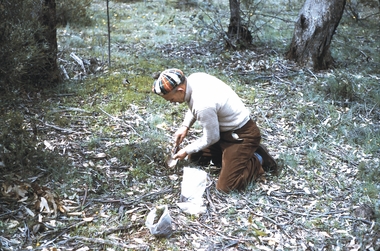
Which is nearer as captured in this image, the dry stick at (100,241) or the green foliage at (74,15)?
the dry stick at (100,241)

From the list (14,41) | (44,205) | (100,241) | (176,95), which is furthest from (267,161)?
(14,41)

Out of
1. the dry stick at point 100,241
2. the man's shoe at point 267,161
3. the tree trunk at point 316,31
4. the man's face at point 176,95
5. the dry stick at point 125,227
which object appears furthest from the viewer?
the tree trunk at point 316,31

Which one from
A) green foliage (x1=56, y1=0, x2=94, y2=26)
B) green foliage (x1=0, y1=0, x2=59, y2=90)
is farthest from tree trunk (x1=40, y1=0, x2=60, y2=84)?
green foliage (x1=56, y1=0, x2=94, y2=26)

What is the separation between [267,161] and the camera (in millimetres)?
3939

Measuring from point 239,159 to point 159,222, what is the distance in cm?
103

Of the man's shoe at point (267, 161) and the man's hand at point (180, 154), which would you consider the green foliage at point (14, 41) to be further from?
the man's shoe at point (267, 161)

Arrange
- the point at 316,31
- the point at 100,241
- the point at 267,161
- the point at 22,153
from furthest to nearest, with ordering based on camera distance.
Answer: the point at 316,31
the point at 267,161
the point at 22,153
the point at 100,241

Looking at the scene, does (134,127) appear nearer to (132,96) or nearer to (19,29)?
(132,96)

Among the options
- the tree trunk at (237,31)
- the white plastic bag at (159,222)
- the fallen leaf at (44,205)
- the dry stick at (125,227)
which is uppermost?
the tree trunk at (237,31)

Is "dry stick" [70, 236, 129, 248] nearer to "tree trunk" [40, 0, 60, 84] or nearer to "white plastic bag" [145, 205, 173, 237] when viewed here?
"white plastic bag" [145, 205, 173, 237]

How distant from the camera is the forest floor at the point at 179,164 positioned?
120 inches

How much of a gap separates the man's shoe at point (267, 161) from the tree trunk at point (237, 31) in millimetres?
3816

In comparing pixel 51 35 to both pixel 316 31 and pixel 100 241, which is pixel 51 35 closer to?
pixel 100 241

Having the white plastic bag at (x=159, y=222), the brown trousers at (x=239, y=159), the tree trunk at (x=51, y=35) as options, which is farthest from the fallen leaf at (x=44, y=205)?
the tree trunk at (x=51, y=35)
